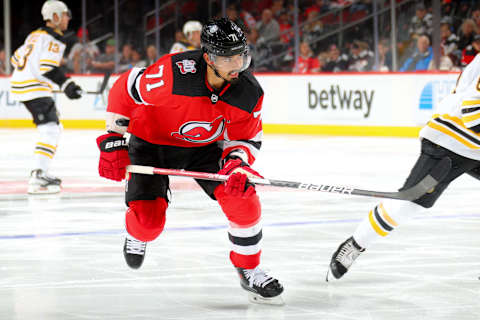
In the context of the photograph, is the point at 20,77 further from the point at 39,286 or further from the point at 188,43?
the point at 39,286

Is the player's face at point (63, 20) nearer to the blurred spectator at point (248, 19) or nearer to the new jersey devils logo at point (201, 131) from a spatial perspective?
the new jersey devils logo at point (201, 131)

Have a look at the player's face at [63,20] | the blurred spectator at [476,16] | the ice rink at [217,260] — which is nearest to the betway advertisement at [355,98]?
the blurred spectator at [476,16]

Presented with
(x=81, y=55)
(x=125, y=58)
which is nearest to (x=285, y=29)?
(x=125, y=58)

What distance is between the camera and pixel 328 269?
3590 millimetres

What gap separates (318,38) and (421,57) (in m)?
1.78

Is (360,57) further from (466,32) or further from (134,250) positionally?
(134,250)

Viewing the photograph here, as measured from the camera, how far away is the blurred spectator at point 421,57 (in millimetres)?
10891

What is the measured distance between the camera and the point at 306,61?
482 inches

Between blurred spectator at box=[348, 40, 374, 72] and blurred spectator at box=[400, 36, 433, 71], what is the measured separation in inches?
23.1

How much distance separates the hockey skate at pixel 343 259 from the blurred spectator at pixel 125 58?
10.7 meters

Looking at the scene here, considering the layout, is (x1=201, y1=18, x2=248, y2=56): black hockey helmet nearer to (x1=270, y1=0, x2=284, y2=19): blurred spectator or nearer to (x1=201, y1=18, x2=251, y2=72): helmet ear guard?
(x1=201, y1=18, x2=251, y2=72): helmet ear guard

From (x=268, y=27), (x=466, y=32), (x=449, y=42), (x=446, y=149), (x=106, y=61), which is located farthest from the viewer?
(x=106, y=61)

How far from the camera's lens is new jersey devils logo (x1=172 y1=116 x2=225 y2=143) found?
3.20m

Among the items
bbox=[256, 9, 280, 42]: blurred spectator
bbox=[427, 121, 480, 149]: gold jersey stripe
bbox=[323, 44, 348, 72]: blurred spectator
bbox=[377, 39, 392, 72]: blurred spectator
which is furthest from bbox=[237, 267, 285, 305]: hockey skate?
bbox=[256, 9, 280, 42]: blurred spectator
